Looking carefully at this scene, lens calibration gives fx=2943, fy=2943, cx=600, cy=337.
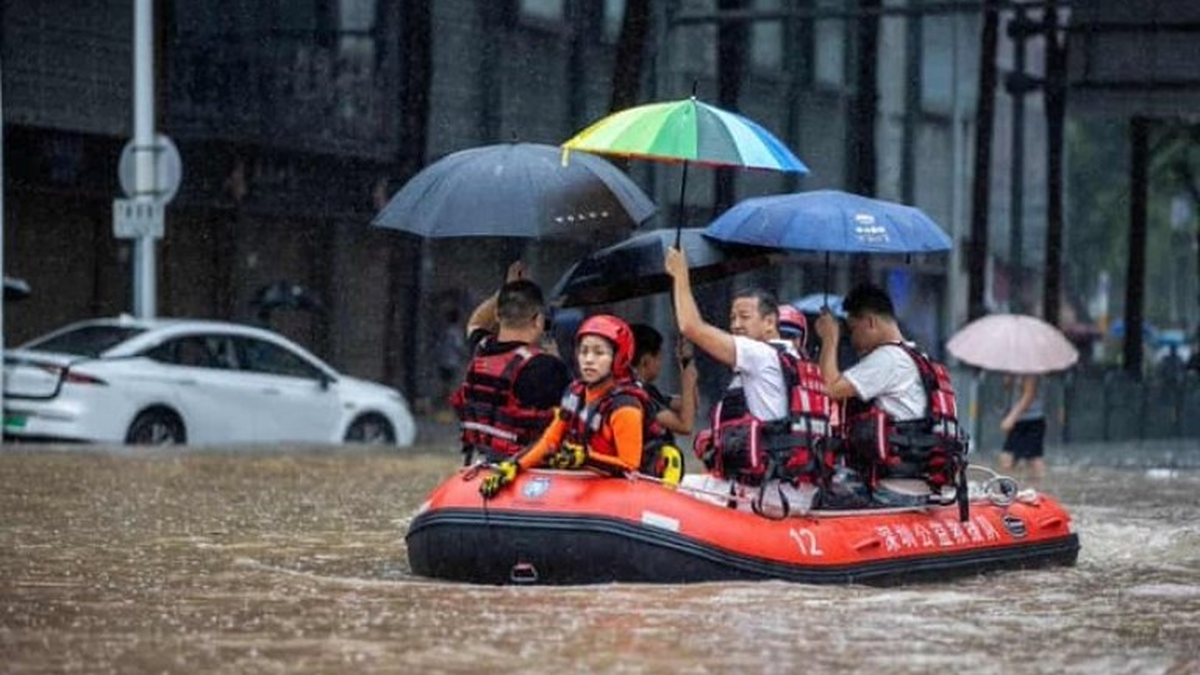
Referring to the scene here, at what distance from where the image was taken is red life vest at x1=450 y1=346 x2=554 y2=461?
47.0ft

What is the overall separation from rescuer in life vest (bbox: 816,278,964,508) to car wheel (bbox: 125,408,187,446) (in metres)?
13.1

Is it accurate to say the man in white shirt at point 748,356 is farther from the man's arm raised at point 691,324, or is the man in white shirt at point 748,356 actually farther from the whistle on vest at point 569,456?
the whistle on vest at point 569,456

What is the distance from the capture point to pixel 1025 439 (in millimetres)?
26516

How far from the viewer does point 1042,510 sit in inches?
647

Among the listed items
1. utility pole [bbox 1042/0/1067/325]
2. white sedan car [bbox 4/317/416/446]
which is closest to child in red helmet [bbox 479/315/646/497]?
white sedan car [bbox 4/317/416/446]

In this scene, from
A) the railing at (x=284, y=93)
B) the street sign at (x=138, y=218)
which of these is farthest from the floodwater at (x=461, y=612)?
the railing at (x=284, y=93)

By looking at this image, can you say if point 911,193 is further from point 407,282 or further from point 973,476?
point 973,476

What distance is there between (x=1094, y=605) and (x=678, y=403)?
225cm

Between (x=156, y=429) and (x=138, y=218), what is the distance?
3.16 meters

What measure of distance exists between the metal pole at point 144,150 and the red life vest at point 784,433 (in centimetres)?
1659

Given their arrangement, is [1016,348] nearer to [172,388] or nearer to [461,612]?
[172,388]

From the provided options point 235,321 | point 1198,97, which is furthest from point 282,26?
point 1198,97

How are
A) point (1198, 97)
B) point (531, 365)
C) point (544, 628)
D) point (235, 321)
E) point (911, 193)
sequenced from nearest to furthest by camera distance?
1. point (544, 628)
2. point (531, 365)
3. point (1198, 97)
4. point (235, 321)
5. point (911, 193)

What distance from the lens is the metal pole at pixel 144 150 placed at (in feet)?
98.1
